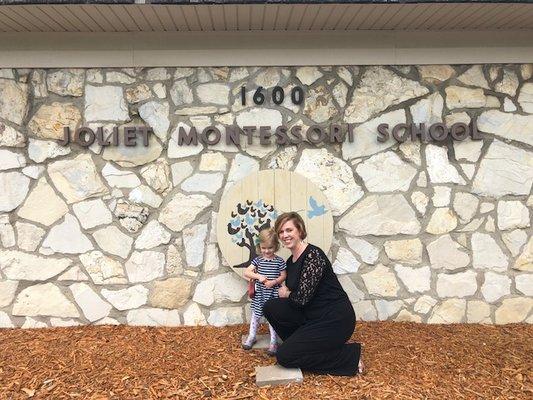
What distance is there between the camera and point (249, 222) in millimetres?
4504

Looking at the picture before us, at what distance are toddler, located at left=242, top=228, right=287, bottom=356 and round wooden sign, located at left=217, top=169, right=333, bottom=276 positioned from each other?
1.36 ft

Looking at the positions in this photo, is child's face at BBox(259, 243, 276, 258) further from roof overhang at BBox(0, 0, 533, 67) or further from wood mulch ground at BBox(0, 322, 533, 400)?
roof overhang at BBox(0, 0, 533, 67)

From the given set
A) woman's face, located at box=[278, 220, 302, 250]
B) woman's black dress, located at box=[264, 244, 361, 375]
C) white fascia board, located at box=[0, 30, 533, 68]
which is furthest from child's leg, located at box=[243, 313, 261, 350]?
white fascia board, located at box=[0, 30, 533, 68]

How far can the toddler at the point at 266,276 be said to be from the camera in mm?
3988

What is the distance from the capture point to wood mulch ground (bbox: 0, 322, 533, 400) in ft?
11.0

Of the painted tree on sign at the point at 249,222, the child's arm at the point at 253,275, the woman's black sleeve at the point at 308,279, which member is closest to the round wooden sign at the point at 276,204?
the painted tree on sign at the point at 249,222

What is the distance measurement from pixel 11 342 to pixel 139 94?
2.58 metres

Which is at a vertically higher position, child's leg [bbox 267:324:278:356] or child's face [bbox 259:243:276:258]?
child's face [bbox 259:243:276:258]

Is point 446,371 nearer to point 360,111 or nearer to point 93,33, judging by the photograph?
point 360,111

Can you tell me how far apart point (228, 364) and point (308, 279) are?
38.4 inches

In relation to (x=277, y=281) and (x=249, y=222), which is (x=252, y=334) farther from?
(x=249, y=222)

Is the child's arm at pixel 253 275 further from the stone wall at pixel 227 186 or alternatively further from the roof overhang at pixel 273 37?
the roof overhang at pixel 273 37

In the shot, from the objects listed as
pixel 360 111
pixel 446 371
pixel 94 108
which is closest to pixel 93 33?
pixel 94 108

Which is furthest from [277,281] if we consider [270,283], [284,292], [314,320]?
[314,320]
